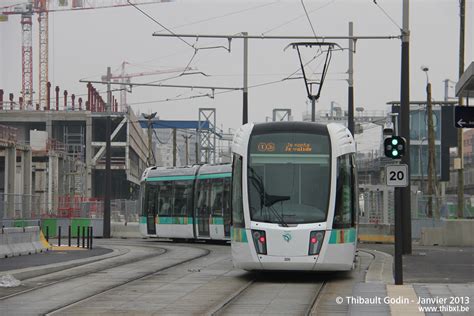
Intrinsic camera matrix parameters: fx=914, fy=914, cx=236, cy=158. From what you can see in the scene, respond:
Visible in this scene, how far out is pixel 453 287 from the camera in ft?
53.8

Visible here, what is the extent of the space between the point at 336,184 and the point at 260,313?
18.2 feet

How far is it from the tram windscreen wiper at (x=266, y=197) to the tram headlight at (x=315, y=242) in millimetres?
565

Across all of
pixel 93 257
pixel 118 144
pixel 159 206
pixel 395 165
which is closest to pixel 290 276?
pixel 395 165

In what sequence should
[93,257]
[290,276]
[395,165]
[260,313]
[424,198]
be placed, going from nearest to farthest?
1. [260,313]
2. [395,165]
3. [290,276]
4. [93,257]
5. [424,198]

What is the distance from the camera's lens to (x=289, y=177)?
1855cm

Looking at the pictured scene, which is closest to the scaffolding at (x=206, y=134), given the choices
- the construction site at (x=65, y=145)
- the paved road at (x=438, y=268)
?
the construction site at (x=65, y=145)

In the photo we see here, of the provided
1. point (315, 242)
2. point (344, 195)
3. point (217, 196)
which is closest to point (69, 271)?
point (315, 242)

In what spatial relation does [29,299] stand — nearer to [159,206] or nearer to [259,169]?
[259,169]

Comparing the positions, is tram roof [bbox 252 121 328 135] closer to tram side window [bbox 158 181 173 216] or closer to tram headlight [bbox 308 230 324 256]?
tram headlight [bbox 308 230 324 256]

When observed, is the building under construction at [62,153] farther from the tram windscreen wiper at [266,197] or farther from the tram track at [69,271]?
the tram windscreen wiper at [266,197]

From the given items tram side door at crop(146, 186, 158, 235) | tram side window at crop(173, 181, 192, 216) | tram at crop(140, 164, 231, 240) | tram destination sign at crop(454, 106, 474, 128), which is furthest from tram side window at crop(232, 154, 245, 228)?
tram side door at crop(146, 186, 158, 235)

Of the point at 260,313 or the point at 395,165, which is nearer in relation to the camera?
the point at 260,313

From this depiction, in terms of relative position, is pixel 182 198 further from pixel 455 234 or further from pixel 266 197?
pixel 266 197

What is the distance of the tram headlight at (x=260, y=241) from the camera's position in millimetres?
18031
